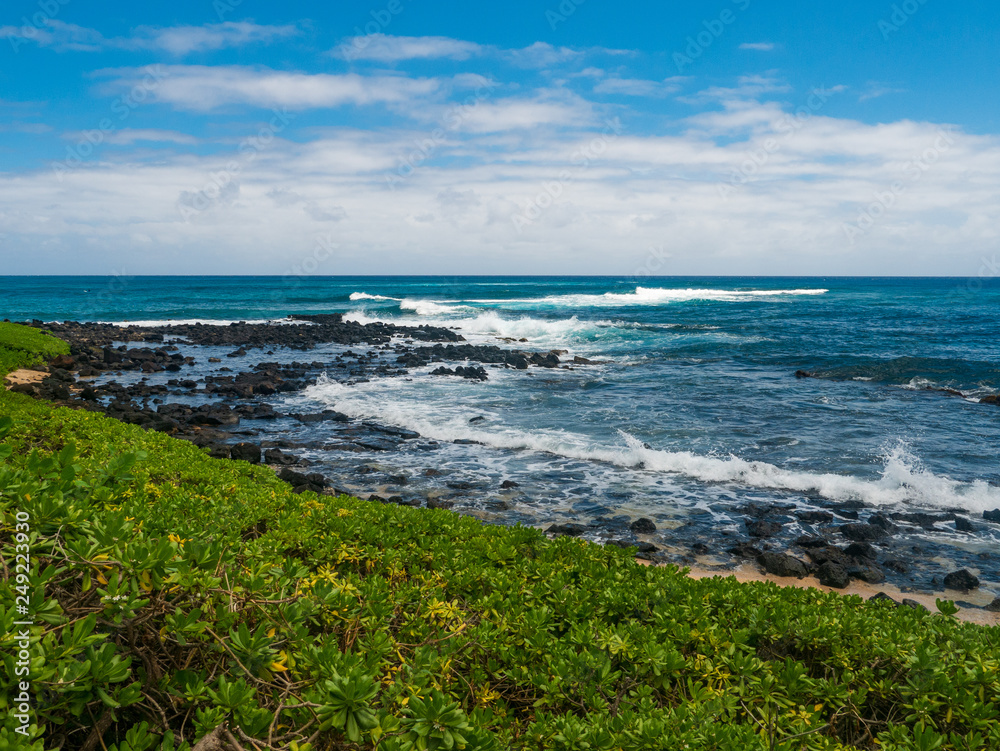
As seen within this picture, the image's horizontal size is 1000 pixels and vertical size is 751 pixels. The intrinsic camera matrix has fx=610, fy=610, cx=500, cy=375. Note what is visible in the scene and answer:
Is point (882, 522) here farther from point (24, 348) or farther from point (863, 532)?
point (24, 348)

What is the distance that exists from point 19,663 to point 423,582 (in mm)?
2355

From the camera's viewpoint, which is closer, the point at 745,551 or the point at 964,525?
the point at 745,551

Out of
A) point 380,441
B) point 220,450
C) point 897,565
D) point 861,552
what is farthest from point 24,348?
point 897,565

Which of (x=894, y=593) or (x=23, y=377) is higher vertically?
(x=23, y=377)

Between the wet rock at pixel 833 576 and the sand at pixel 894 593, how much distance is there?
66 mm

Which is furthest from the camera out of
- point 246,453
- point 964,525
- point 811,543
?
point 246,453

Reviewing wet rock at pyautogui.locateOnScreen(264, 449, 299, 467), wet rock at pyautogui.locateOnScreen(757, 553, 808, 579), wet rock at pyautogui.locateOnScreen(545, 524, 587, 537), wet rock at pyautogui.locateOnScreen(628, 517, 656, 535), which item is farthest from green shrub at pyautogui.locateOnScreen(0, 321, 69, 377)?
wet rock at pyautogui.locateOnScreen(757, 553, 808, 579)

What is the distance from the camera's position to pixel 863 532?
983 centimetres

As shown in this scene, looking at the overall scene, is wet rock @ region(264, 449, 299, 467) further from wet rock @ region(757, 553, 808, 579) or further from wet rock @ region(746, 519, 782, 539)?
wet rock @ region(757, 553, 808, 579)

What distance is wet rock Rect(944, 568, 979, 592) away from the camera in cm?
818

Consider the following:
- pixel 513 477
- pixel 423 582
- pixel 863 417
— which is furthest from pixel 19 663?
pixel 863 417

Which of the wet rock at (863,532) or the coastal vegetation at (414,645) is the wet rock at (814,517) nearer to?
the wet rock at (863,532)

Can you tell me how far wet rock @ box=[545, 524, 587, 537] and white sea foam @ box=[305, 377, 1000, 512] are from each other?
12.5ft

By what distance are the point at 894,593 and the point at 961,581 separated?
39.8 inches
